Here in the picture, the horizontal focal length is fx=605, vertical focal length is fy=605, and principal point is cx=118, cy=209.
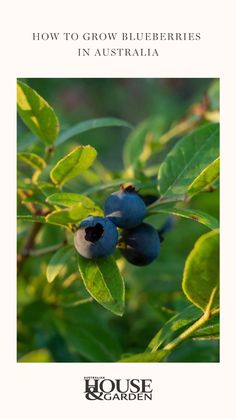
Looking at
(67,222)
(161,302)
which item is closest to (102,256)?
(67,222)

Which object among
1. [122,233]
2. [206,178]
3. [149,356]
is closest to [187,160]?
[206,178]

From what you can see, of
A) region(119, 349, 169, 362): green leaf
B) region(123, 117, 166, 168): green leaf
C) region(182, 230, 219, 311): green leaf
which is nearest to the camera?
region(182, 230, 219, 311): green leaf

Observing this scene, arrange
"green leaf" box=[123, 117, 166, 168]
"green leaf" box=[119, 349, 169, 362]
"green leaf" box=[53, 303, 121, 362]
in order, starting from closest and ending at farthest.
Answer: "green leaf" box=[119, 349, 169, 362] < "green leaf" box=[53, 303, 121, 362] < "green leaf" box=[123, 117, 166, 168]

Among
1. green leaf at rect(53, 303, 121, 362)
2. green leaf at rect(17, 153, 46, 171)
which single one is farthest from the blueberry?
green leaf at rect(53, 303, 121, 362)

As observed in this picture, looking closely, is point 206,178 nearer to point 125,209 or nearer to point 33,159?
point 125,209

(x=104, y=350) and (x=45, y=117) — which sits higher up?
(x=45, y=117)

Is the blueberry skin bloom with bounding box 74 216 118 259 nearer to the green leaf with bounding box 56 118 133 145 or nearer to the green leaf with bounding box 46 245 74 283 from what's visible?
the green leaf with bounding box 46 245 74 283

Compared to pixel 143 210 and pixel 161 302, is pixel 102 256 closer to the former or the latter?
pixel 143 210
